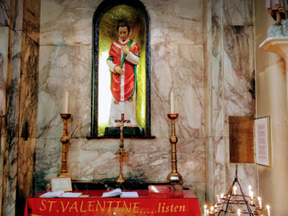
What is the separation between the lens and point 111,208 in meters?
3.89

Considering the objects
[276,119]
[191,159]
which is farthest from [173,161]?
[276,119]

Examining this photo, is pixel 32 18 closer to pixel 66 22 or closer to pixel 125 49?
pixel 66 22

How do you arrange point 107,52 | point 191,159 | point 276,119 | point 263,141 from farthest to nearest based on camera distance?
point 107,52 < point 191,159 < point 263,141 < point 276,119

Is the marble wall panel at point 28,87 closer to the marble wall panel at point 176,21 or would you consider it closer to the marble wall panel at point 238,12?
the marble wall panel at point 176,21

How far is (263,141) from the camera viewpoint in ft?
13.7

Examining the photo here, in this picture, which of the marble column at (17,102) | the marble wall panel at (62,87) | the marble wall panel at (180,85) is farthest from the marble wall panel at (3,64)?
the marble wall panel at (180,85)

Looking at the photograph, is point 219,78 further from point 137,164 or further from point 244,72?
point 137,164

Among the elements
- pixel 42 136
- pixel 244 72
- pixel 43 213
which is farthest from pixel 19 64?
pixel 244 72

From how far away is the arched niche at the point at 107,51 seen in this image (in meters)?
4.97

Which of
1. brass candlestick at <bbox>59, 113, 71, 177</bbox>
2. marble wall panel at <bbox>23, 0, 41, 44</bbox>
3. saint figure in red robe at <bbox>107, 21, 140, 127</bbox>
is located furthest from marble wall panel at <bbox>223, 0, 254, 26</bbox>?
marble wall panel at <bbox>23, 0, 41, 44</bbox>

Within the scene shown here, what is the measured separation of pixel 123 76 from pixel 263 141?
2.24 meters

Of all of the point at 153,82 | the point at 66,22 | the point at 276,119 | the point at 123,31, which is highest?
the point at 66,22

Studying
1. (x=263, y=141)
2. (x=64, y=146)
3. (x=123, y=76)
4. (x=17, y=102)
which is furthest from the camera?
(x=123, y=76)

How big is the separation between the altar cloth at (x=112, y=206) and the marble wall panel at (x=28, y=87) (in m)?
1.05
